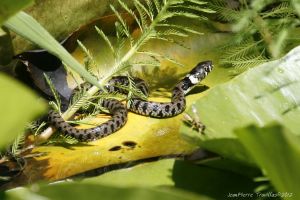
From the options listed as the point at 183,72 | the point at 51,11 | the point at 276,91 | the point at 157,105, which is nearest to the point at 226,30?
the point at 183,72

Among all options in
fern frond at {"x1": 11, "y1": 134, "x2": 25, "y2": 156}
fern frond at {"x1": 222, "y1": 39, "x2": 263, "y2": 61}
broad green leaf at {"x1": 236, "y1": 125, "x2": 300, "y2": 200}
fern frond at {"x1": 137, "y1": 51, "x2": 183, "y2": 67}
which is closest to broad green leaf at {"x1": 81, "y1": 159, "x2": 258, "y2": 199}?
broad green leaf at {"x1": 236, "y1": 125, "x2": 300, "y2": 200}

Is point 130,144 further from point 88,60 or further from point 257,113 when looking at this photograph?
point 257,113

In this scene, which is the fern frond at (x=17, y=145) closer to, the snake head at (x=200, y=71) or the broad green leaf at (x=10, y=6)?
the snake head at (x=200, y=71)

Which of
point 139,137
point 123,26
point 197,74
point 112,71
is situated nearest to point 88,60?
point 112,71

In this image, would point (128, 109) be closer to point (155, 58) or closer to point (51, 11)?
point (155, 58)

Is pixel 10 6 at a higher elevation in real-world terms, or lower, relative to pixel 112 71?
lower

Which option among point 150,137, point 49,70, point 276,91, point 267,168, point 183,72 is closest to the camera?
point 267,168

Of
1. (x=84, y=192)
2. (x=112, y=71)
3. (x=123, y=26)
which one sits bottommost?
(x=84, y=192)

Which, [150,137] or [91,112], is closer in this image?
[150,137]
